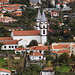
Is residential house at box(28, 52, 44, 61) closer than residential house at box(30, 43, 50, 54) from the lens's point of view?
Yes

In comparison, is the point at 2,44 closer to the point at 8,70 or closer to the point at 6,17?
the point at 8,70

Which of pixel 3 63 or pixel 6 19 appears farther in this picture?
pixel 6 19

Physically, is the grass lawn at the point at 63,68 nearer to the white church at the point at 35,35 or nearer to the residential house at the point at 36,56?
the residential house at the point at 36,56

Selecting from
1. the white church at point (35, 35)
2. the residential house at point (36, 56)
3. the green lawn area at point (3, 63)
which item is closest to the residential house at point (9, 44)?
the white church at point (35, 35)

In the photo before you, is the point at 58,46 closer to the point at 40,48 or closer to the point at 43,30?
the point at 40,48

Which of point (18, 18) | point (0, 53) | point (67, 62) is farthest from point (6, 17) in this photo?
point (67, 62)

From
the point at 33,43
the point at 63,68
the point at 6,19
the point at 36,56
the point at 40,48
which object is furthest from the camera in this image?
the point at 6,19

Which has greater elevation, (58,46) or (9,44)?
(58,46)

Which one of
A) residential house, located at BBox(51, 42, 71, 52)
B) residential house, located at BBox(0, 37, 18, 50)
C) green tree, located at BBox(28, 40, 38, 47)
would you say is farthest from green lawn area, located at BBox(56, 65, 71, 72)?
residential house, located at BBox(0, 37, 18, 50)

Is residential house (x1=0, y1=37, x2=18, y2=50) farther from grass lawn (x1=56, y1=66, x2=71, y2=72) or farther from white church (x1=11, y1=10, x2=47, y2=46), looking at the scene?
grass lawn (x1=56, y1=66, x2=71, y2=72)

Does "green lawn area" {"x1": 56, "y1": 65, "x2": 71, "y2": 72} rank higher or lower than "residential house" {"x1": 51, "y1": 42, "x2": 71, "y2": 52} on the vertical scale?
lower

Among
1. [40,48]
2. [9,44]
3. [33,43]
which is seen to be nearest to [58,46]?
[40,48]

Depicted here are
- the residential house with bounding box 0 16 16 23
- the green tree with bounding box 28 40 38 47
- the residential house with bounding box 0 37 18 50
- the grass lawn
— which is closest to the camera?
the grass lawn
